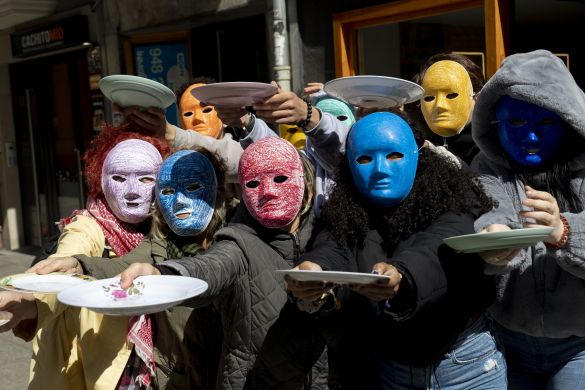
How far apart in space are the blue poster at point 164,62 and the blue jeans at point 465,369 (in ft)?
20.7

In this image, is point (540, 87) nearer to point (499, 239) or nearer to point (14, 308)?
point (499, 239)

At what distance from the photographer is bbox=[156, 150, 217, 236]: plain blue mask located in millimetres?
2691

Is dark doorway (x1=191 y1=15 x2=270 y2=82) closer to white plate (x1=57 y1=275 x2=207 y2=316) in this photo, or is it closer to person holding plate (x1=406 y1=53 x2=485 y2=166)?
person holding plate (x1=406 y1=53 x2=485 y2=166)

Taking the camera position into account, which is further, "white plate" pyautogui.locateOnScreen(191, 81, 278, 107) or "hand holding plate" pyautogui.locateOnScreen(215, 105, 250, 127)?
"hand holding plate" pyautogui.locateOnScreen(215, 105, 250, 127)

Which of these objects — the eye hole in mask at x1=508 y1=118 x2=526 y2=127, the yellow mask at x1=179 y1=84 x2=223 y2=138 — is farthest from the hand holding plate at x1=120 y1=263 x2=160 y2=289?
the yellow mask at x1=179 y1=84 x2=223 y2=138

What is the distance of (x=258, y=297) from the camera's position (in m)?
2.37

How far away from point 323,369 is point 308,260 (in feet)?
1.56

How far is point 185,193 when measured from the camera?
2707 millimetres

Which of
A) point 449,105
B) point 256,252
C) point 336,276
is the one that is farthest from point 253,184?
point 449,105

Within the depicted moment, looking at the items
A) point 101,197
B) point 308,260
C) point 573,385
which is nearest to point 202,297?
point 308,260

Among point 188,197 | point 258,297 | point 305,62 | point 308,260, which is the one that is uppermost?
point 305,62

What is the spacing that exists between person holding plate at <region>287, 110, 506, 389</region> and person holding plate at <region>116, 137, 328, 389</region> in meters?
0.22

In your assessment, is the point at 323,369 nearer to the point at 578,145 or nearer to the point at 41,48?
the point at 578,145

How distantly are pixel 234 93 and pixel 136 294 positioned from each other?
2.74 feet
